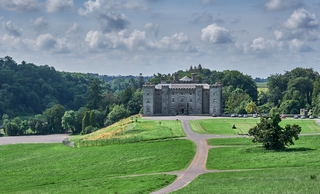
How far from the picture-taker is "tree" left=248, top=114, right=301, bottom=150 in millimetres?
48094

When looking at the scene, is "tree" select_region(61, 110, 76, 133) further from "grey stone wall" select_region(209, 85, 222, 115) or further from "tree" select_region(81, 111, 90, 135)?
"grey stone wall" select_region(209, 85, 222, 115)

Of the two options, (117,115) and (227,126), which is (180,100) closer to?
(117,115)

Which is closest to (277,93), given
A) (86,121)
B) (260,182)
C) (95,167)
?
(86,121)

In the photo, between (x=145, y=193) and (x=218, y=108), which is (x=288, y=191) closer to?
(x=145, y=193)

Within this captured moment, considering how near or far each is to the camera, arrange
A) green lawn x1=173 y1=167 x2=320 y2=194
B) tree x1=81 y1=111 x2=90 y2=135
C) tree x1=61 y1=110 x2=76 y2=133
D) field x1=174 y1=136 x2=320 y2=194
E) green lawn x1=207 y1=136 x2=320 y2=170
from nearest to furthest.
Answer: green lawn x1=173 y1=167 x2=320 y2=194, field x1=174 y1=136 x2=320 y2=194, green lawn x1=207 y1=136 x2=320 y2=170, tree x1=81 y1=111 x2=90 y2=135, tree x1=61 y1=110 x2=76 y2=133

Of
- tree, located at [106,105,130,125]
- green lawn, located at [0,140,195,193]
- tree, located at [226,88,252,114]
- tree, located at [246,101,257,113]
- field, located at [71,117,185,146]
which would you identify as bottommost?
green lawn, located at [0,140,195,193]

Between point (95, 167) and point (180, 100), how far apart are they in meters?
55.6

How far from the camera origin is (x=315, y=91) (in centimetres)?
11912

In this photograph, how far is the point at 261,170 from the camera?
38.3m

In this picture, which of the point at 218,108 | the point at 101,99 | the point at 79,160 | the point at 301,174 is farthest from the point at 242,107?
the point at 301,174

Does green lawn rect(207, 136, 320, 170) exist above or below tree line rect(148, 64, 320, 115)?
below

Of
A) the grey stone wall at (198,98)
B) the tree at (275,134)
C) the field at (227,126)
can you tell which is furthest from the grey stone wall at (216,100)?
the tree at (275,134)

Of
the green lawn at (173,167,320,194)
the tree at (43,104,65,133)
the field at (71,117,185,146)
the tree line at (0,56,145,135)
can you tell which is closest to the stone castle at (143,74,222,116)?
the tree line at (0,56,145,135)

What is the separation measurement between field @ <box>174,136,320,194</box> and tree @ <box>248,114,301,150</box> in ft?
3.24
